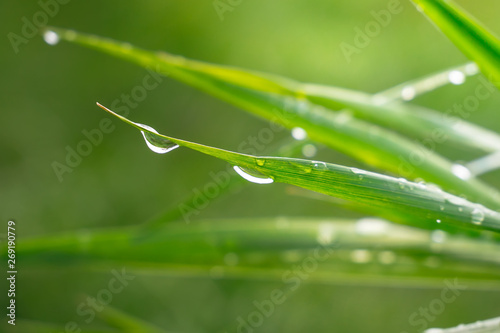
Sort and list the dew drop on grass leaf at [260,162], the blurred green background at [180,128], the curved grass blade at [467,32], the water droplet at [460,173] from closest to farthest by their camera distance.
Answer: the dew drop on grass leaf at [260,162], the curved grass blade at [467,32], the water droplet at [460,173], the blurred green background at [180,128]

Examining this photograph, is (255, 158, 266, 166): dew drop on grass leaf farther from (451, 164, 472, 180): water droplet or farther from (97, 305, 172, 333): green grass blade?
(97, 305, 172, 333): green grass blade

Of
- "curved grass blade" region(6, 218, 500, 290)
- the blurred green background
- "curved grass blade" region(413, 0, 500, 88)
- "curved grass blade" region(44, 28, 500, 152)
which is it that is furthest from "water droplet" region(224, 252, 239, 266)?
the blurred green background

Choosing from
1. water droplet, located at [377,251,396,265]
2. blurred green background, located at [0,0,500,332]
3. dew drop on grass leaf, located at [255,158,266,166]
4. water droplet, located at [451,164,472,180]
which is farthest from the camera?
blurred green background, located at [0,0,500,332]

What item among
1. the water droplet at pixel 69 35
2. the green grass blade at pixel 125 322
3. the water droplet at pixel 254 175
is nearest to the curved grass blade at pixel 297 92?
the water droplet at pixel 69 35

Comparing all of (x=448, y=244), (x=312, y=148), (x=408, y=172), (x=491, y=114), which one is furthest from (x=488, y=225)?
(x=491, y=114)

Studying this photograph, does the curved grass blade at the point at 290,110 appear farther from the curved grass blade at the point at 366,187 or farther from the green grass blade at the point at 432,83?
the curved grass blade at the point at 366,187

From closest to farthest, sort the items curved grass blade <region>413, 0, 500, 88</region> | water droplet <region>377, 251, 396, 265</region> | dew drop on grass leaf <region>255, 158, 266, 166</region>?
1. dew drop on grass leaf <region>255, 158, 266, 166</region>
2. curved grass blade <region>413, 0, 500, 88</region>
3. water droplet <region>377, 251, 396, 265</region>
